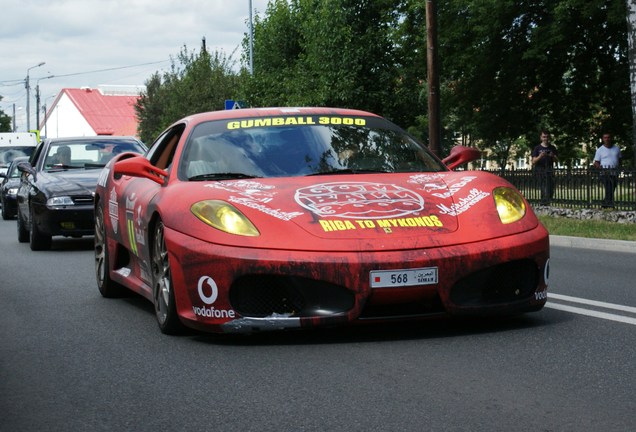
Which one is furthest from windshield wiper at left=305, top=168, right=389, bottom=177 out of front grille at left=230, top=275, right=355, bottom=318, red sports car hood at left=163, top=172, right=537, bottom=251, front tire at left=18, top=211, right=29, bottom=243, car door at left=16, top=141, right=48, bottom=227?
front tire at left=18, top=211, right=29, bottom=243

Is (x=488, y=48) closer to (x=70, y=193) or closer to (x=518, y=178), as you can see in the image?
(x=518, y=178)

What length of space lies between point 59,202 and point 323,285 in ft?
31.1

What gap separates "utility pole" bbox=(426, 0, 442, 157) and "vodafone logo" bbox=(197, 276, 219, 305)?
19411 millimetres

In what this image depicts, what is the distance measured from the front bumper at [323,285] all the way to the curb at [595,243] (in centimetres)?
908

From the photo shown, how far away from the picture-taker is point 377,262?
20.2 ft

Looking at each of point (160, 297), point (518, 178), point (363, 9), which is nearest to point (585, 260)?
point (160, 297)

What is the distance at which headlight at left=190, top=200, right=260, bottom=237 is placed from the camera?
Result: 20.9 feet

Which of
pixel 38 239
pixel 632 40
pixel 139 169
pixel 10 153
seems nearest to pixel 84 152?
pixel 38 239

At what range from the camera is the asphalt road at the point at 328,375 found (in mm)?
4656

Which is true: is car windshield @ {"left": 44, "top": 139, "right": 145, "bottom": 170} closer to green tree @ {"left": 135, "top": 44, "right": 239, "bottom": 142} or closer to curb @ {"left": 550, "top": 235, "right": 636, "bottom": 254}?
curb @ {"left": 550, "top": 235, "right": 636, "bottom": 254}

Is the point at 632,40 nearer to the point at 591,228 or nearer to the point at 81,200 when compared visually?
the point at 591,228

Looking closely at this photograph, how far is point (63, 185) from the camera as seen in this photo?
15352 mm

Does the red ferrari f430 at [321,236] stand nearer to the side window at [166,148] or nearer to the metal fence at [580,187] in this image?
the side window at [166,148]

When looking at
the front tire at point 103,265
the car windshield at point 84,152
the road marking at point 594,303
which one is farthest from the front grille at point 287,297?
the car windshield at point 84,152
